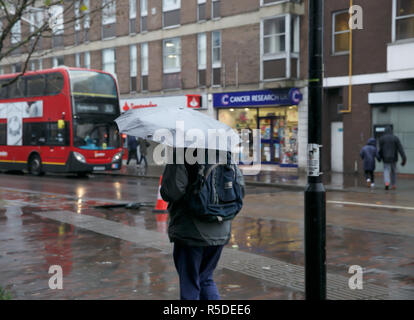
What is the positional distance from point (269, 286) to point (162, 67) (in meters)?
25.5

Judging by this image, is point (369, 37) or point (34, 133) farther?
point (34, 133)

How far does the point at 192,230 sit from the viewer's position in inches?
158

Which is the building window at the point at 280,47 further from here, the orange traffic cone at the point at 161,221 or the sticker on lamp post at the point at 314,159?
the sticker on lamp post at the point at 314,159

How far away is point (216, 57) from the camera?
2728 centimetres

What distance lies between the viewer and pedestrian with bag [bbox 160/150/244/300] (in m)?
3.94

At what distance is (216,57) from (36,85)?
9666 mm

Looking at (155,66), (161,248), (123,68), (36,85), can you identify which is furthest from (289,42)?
(161,248)

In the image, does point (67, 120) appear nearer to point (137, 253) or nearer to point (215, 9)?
point (215, 9)

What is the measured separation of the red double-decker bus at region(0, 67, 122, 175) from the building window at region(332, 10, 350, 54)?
943 centimetres

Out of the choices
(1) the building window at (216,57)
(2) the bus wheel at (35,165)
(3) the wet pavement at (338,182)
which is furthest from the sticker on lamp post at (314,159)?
(1) the building window at (216,57)

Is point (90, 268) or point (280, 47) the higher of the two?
point (280, 47)

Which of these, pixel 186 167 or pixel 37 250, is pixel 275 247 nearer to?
pixel 37 250

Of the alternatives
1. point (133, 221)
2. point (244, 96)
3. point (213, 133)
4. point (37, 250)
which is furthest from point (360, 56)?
point (213, 133)
